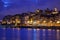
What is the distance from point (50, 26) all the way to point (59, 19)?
216cm

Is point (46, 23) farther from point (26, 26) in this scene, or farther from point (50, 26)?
point (26, 26)

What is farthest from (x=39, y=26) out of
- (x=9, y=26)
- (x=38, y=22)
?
(x=9, y=26)

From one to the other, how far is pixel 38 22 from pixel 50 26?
338 centimetres

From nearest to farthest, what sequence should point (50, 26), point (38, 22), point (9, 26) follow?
1. point (50, 26)
2. point (38, 22)
3. point (9, 26)

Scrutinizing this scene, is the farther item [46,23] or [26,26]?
[26,26]

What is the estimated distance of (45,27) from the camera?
4272cm

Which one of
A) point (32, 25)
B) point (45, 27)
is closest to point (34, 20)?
point (32, 25)

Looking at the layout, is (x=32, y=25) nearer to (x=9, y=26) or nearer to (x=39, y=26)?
(x=39, y=26)

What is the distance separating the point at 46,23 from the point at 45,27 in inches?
41.2

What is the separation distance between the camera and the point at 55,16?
147 ft

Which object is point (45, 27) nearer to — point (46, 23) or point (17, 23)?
point (46, 23)

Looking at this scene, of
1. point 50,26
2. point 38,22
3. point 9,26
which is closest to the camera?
point 50,26

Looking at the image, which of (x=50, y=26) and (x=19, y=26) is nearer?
(x=50, y=26)

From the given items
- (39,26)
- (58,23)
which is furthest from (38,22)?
(58,23)
